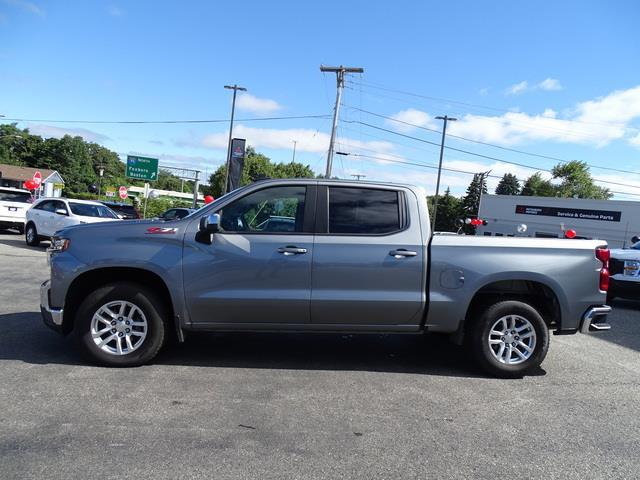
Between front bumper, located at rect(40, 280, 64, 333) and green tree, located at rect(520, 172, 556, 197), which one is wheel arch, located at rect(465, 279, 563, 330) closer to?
front bumper, located at rect(40, 280, 64, 333)

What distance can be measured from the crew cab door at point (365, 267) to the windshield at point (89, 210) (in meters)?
12.9

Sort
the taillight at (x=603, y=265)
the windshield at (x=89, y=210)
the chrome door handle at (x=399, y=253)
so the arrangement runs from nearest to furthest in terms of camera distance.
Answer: the chrome door handle at (x=399, y=253), the taillight at (x=603, y=265), the windshield at (x=89, y=210)

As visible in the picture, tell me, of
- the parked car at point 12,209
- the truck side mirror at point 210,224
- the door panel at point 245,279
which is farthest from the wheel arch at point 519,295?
the parked car at point 12,209

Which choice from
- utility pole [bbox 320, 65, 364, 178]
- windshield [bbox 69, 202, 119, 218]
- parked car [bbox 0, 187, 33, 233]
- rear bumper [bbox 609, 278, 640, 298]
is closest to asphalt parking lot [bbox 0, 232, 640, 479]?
rear bumper [bbox 609, 278, 640, 298]

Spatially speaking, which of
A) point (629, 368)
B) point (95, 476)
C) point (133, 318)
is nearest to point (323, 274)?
point (133, 318)

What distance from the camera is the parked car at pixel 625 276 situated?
10312mm

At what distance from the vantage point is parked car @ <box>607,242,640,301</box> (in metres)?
10.3

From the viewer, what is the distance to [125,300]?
498cm

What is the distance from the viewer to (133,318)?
5.07 metres

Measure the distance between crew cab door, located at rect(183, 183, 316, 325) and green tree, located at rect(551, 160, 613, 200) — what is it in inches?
3445

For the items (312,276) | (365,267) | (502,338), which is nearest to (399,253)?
(365,267)

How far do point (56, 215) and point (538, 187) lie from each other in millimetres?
88801

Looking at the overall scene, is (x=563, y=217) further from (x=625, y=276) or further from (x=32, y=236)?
(x=32, y=236)

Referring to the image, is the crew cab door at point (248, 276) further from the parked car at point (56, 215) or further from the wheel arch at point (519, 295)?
the parked car at point (56, 215)
